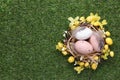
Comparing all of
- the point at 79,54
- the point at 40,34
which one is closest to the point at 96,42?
the point at 79,54

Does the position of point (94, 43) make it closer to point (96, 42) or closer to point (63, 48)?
point (96, 42)

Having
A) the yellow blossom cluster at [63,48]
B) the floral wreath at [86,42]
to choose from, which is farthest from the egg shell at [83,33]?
the yellow blossom cluster at [63,48]

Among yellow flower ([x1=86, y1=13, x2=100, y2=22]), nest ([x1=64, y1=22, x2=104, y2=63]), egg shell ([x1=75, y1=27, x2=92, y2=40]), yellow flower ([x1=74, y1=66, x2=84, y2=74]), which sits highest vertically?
yellow flower ([x1=86, y1=13, x2=100, y2=22])

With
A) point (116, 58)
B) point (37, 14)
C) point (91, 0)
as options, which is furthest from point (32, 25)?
point (116, 58)

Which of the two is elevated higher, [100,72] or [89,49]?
[89,49]

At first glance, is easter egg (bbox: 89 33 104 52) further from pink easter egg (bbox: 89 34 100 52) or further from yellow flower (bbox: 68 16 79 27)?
yellow flower (bbox: 68 16 79 27)

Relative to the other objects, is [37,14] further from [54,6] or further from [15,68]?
[15,68]

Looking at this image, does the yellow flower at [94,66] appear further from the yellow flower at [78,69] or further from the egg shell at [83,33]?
the egg shell at [83,33]

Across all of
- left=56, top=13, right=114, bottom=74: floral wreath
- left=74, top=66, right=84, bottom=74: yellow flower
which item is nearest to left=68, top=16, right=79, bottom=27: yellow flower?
left=56, top=13, right=114, bottom=74: floral wreath
